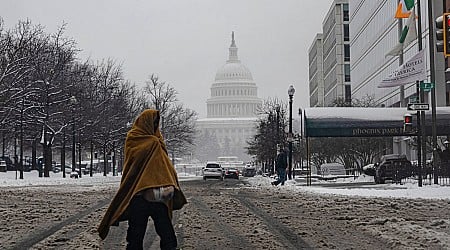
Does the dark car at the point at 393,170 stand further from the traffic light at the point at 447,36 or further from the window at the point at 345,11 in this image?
the window at the point at 345,11

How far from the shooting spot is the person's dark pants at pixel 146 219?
8.20 metres

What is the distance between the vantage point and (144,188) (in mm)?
8094

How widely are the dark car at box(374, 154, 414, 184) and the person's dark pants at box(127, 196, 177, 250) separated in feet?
86.2

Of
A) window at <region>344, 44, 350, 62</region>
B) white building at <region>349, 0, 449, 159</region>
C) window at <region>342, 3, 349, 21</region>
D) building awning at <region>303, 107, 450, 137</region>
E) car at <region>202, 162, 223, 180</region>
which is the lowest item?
car at <region>202, 162, 223, 180</region>

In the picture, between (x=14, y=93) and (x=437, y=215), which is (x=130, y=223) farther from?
(x=14, y=93)

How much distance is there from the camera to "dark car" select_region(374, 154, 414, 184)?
111 ft

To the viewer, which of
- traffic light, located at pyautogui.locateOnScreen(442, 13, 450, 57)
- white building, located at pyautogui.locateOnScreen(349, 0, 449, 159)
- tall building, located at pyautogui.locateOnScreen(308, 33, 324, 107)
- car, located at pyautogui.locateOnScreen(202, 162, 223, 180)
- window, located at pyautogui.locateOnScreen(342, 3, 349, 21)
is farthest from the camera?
tall building, located at pyautogui.locateOnScreen(308, 33, 324, 107)

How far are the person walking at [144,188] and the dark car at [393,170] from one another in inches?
1035

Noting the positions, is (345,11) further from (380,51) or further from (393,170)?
(393,170)

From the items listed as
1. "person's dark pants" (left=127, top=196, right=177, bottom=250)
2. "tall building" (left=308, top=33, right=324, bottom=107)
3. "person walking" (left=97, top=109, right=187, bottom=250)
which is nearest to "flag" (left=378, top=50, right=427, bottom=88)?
"person walking" (left=97, top=109, right=187, bottom=250)

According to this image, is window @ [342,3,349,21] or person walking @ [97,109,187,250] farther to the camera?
window @ [342,3,349,21]

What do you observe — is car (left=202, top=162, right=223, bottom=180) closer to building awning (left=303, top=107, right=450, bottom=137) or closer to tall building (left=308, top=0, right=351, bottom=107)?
building awning (left=303, top=107, right=450, bottom=137)

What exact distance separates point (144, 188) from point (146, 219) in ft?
1.20

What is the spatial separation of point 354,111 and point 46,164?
79.5ft
